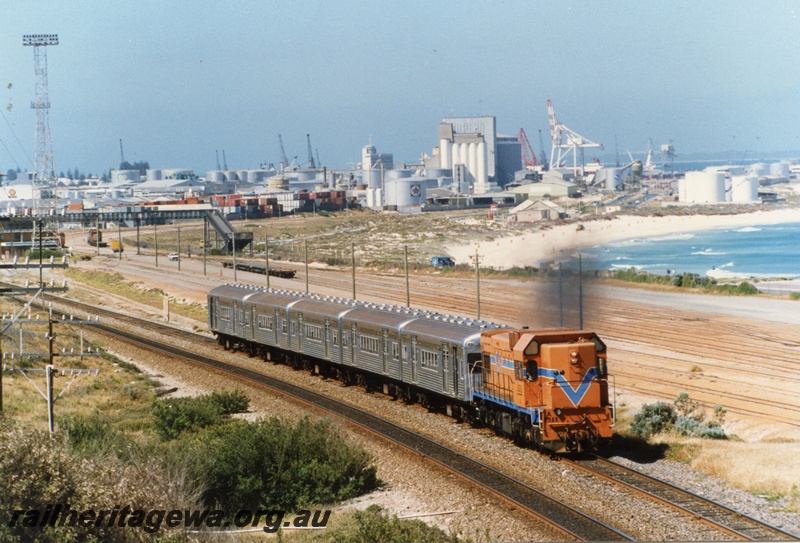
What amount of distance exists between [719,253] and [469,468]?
11885 centimetres

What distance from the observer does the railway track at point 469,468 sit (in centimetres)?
1914

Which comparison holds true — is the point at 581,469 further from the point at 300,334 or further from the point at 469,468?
the point at 300,334

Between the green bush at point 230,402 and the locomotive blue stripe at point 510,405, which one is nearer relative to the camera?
the locomotive blue stripe at point 510,405

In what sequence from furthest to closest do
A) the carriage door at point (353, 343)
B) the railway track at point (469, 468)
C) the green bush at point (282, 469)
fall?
1. the carriage door at point (353, 343)
2. the green bush at point (282, 469)
3. the railway track at point (469, 468)

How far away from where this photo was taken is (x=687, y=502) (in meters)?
21.1

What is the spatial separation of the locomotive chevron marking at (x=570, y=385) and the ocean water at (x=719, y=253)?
62.4 meters

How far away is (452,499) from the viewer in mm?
A: 21688

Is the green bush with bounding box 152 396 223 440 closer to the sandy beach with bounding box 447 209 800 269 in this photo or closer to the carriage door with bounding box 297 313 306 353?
the carriage door with bounding box 297 313 306 353

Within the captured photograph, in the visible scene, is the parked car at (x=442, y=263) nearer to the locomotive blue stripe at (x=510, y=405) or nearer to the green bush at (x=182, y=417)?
the green bush at (x=182, y=417)

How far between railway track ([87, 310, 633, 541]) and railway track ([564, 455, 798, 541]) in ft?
7.09

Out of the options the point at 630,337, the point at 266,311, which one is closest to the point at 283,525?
the point at 266,311

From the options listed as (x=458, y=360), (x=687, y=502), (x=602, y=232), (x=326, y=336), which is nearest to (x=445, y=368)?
(x=458, y=360)

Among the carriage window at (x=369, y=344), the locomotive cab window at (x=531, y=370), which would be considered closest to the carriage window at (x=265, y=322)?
the carriage window at (x=369, y=344)

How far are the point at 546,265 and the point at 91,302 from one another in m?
53.8
